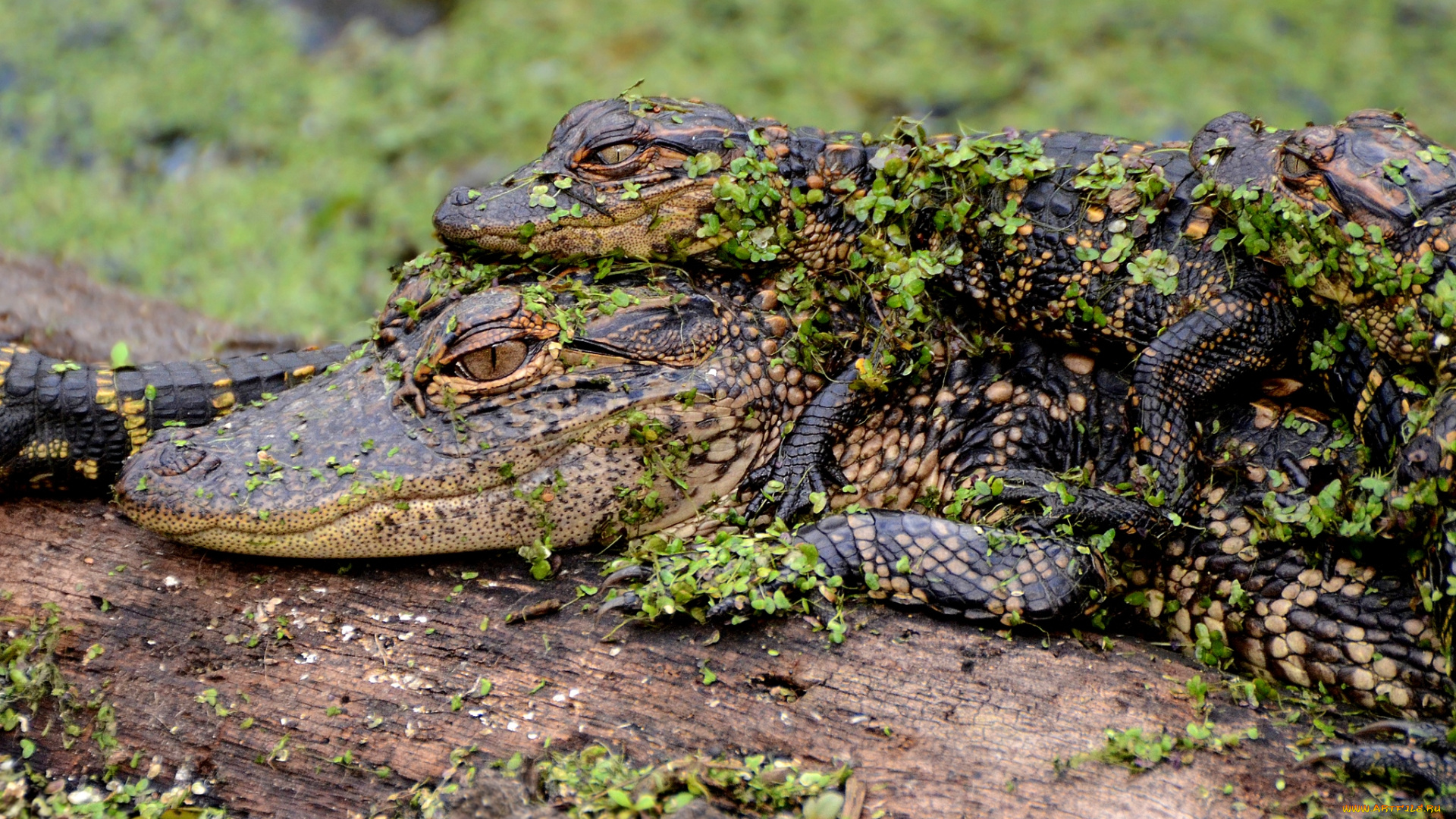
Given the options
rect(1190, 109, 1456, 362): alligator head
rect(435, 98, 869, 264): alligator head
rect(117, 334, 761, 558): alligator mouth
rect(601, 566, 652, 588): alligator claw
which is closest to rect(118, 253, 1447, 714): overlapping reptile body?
rect(117, 334, 761, 558): alligator mouth

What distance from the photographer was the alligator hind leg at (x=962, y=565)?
12.1 ft

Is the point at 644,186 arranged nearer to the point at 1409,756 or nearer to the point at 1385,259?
the point at 1385,259

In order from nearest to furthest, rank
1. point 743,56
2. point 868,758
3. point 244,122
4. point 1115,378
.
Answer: point 868,758
point 1115,378
point 244,122
point 743,56

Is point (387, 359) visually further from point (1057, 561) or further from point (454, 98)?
point (454, 98)

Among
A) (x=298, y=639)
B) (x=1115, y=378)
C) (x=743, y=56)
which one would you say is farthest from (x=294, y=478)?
(x=743, y=56)

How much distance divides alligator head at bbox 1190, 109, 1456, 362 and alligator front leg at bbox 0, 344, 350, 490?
346 cm

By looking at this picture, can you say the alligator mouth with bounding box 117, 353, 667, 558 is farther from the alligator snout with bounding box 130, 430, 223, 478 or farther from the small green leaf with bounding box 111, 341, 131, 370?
the small green leaf with bounding box 111, 341, 131, 370

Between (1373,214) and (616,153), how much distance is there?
7.62 feet

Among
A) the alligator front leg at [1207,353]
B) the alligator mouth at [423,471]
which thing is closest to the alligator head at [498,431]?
the alligator mouth at [423,471]

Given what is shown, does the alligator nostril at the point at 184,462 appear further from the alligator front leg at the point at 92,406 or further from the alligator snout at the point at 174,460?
the alligator front leg at the point at 92,406

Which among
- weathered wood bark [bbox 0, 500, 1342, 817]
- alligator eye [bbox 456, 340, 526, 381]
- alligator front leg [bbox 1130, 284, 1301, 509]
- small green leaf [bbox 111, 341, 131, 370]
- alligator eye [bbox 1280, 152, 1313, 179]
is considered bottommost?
weathered wood bark [bbox 0, 500, 1342, 817]

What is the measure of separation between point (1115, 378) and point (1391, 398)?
0.85 metres

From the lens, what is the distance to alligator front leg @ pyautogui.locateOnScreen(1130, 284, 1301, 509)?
11.9 ft

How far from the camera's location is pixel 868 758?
3.35 m
